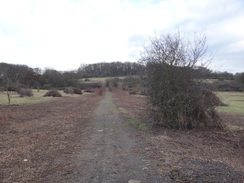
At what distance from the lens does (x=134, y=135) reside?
815 centimetres

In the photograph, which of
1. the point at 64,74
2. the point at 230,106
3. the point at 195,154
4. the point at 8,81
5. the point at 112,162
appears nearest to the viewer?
the point at 112,162

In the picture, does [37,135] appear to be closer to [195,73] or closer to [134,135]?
[134,135]

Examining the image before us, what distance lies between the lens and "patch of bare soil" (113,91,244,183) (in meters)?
4.40

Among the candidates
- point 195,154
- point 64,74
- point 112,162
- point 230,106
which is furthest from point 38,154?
point 64,74

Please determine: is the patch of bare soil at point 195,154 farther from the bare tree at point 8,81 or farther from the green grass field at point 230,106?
the bare tree at point 8,81

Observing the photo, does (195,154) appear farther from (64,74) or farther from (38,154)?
(64,74)

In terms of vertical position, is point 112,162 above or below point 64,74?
below

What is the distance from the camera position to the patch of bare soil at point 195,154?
4400 mm

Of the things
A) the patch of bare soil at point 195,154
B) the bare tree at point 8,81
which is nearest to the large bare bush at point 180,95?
the patch of bare soil at point 195,154

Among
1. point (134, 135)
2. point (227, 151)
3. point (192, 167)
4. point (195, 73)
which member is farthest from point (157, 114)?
point (192, 167)

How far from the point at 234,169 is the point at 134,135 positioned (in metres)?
3.93

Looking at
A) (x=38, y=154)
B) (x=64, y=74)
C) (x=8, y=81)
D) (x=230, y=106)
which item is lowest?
(x=230, y=106)

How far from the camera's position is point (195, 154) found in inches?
227

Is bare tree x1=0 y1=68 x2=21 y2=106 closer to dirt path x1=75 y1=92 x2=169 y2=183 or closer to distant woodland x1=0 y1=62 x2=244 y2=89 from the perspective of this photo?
distant woodland x1=0 y1=62 x2=244 y2=89
